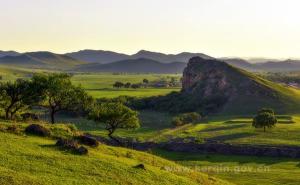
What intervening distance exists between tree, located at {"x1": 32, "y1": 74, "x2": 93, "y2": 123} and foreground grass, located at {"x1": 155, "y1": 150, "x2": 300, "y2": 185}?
85.3 ft

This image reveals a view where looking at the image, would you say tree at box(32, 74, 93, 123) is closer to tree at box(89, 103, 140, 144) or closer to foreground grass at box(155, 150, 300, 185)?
tree at box(89, 103, 140, 144)

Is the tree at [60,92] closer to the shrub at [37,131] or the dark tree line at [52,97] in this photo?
the dark tree line at [52,97]

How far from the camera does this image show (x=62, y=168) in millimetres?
46750

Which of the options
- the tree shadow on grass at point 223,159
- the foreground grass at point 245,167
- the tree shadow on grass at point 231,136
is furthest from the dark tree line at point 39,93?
the tree shadow on grass at point 231,136

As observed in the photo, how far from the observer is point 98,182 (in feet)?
147

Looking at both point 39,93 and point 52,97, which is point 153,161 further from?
point 52,97

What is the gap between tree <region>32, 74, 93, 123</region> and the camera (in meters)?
95.1

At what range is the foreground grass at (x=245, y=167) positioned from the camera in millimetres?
77400

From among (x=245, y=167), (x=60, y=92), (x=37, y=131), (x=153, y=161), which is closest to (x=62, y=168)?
(x=37, y=131)

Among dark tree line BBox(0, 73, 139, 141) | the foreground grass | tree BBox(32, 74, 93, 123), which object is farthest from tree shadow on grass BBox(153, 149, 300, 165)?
tree BBox(32, 74, 93, 123)

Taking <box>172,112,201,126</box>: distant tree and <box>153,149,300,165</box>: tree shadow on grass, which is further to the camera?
<box>172,112,201,126</box>: distant tree

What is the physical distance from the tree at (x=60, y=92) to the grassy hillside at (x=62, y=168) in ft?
121

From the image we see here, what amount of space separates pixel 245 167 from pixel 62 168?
54.1 m

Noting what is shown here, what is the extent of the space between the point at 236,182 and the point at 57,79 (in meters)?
44.2
